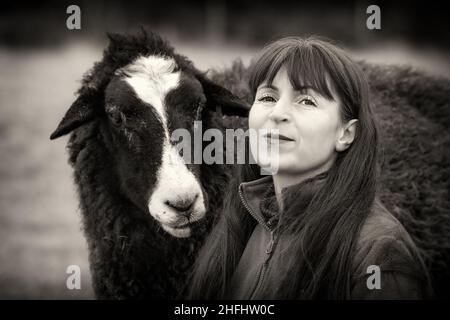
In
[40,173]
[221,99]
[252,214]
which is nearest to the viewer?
[252,214]

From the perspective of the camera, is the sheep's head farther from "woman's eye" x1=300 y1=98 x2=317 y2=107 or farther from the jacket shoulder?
the jacket shoulder

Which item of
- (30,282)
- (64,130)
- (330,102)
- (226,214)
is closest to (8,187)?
(30,282)

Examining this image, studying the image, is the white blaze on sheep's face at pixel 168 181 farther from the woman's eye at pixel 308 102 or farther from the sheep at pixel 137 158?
the woman's eye at pixel 308 102

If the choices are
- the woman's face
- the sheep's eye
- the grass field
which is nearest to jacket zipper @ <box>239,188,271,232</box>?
the woman's face

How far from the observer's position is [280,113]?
2354 mm

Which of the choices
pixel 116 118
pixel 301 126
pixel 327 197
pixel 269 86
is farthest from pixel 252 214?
pixel 116 118

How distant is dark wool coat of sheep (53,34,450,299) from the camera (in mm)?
3814

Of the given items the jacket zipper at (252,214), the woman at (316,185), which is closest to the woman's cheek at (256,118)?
the woman at (316,185)

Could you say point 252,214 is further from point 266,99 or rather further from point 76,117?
point 76,117

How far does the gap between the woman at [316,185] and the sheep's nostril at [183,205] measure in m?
0.70

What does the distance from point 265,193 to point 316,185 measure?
1.06ft

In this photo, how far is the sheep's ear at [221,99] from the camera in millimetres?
3977
